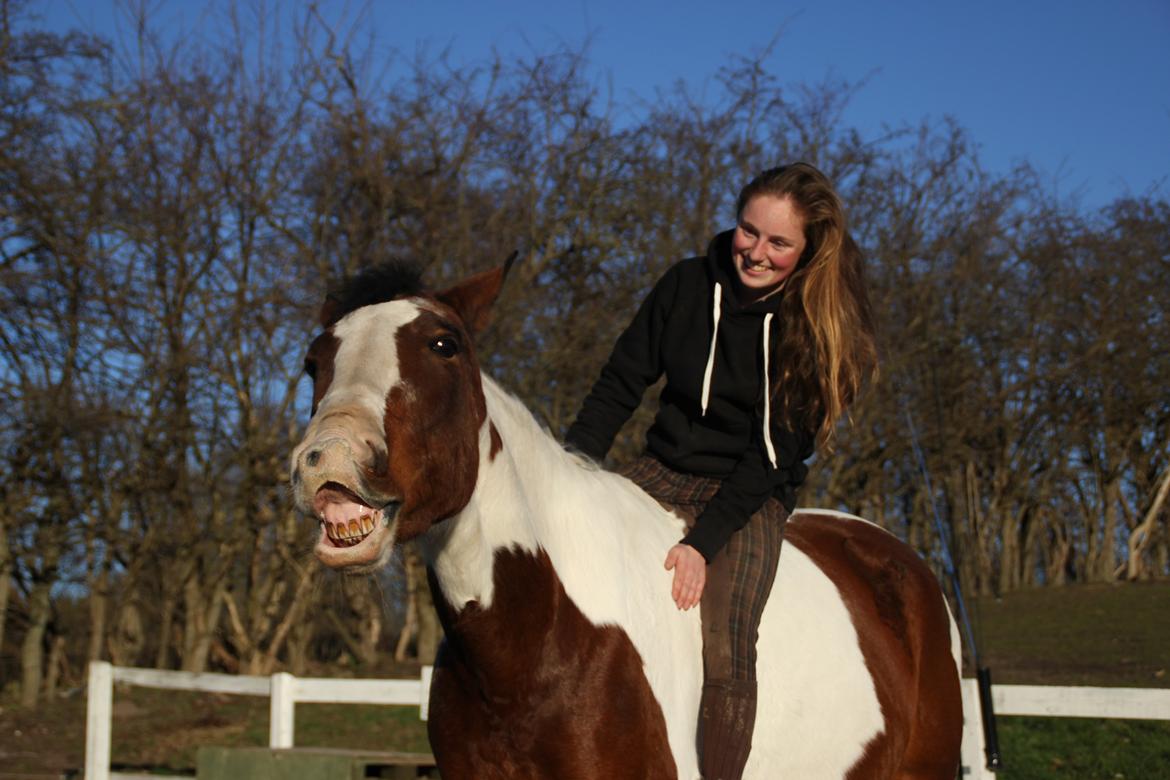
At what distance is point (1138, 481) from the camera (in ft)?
57.4

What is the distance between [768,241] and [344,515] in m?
1.76

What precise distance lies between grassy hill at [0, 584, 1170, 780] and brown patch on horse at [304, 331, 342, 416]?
5.83m

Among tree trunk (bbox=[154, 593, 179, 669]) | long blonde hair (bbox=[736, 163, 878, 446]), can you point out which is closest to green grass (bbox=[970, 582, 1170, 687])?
long blonde hair (bbox=[736, 163, 878, 446])

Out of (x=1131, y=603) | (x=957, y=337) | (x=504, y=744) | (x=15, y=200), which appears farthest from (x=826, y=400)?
(x=957, y=337)

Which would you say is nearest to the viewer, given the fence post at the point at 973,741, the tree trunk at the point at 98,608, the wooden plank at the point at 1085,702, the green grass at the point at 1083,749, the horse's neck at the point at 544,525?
the horse's neck at the point at 544,525

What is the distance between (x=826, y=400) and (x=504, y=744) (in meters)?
1.45

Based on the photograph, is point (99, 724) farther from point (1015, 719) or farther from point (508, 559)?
point (1015, 719)

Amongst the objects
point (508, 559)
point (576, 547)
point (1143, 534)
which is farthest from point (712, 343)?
point (1143, 534)

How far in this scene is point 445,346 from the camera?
2.86m

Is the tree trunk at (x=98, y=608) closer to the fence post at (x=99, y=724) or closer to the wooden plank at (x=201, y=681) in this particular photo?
the wooden plank at (x=201, y=681)

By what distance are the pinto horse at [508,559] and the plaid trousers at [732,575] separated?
0.07m

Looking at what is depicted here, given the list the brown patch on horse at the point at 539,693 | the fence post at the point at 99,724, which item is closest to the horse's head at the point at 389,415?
the brown patch on horse at the point at 539,693

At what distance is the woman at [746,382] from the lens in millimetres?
3387

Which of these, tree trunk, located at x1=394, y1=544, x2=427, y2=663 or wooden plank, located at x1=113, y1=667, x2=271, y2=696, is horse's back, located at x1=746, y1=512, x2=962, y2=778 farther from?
tree trunk, located at x1=394, y1=544, x2=427, y2=663
